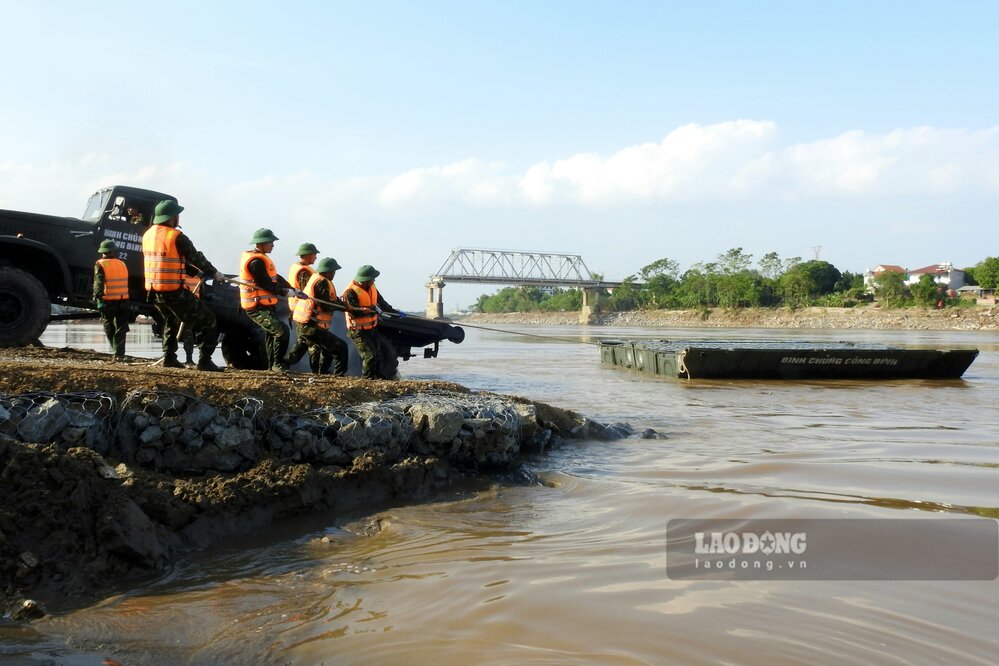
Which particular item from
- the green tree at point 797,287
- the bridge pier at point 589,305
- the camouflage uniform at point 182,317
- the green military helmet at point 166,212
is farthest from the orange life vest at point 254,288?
the bridge pier at point 589,305

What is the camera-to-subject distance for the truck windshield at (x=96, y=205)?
1070cm

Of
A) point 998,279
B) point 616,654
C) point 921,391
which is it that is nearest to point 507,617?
point 616,654

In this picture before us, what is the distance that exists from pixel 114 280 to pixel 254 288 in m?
2.36

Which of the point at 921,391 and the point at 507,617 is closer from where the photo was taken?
the point at 507,617

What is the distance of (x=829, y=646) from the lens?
3443mm

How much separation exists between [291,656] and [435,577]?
42.7 inches

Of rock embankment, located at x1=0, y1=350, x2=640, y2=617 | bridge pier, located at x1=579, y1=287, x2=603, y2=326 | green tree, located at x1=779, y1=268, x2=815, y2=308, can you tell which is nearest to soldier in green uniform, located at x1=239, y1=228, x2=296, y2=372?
rock embankment, located at x1=0, y1=350, x2=640, y2=617

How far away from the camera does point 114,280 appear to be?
970 cm

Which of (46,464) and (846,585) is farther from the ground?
(46,464)

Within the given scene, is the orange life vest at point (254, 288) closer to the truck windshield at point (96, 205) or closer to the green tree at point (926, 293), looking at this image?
the truck windshield at point (96, 205)

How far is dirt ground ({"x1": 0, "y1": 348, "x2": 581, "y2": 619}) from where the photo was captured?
402 cm

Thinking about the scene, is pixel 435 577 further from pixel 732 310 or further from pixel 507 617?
pixel 732 310

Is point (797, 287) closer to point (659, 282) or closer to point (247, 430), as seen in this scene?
point (659, 282)

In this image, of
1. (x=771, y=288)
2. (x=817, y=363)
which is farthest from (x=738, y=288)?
(x=817, y=363)
